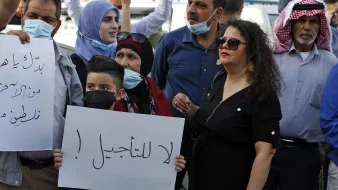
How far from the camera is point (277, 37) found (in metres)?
4.15

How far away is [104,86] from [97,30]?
4.27 feet

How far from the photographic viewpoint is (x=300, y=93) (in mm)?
3977

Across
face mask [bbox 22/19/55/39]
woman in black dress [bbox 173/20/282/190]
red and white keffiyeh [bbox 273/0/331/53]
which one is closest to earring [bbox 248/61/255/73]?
woman in black dress [bbox 173/20/282/190]

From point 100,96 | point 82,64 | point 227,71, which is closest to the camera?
point 100,96

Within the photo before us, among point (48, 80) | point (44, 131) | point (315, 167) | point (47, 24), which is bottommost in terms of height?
point (315, 167)

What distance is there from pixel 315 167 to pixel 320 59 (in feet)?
2.46

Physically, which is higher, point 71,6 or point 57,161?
point 71,6

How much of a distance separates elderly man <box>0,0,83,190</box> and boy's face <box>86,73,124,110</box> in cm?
14

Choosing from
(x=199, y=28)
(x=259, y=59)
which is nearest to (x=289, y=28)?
(x=199, y=28)

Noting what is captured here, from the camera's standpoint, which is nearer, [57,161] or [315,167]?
[57,161]

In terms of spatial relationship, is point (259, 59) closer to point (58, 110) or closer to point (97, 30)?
point (58, 110)

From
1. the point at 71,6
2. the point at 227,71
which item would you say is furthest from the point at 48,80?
the point at 71,6

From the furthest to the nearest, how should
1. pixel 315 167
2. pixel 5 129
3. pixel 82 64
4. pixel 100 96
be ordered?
pixel 315 167 < pixel 82 64 < pixel 100 96 < pixel 5 129

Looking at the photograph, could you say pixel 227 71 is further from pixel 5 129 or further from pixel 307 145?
pixel 5 129
